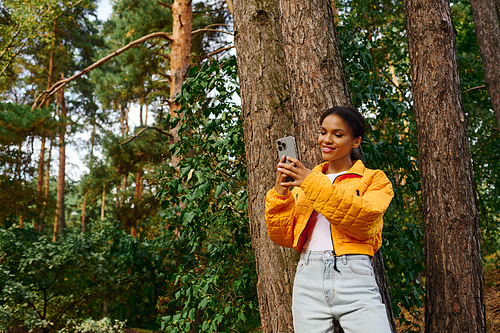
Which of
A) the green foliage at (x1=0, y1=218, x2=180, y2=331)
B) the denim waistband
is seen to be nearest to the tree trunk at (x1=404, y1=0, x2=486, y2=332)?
the denim waistband

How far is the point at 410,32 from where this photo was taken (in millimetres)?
3180

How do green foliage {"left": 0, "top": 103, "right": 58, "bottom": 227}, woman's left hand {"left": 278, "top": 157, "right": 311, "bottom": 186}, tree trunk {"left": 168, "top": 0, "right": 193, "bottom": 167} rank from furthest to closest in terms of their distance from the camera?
green foliage {"left": 0, "top": 103, "right": 58, "bottom": 227} → tree trunk {"left": 168, "top": 0, "right": 193, "bottom": 167} → woman's left hand {"left": 278, "top": 157, "right": 311, "bottom": 186}

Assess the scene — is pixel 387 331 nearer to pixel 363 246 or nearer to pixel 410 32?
pixel 363 246

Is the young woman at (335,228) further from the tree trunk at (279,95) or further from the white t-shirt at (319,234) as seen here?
the tree trunk at (279,95)

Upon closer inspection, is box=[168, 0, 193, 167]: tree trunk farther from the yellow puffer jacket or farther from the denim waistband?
the denim waistband

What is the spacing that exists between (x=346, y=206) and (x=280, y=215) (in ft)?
1.26

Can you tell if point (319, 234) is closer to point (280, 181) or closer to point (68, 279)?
point (280, 181)

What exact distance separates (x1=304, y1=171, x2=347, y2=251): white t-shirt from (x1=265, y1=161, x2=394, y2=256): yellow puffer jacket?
34 mm

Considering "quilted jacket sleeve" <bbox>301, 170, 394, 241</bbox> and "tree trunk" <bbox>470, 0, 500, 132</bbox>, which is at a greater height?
"tree trunk" <bbox>470, 0, 500, 132</bbox>

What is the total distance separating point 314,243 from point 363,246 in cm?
22

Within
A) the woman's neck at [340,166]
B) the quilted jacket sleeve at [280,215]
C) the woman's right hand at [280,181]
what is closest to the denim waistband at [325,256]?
the quilted jacket sleeve at [280,215]

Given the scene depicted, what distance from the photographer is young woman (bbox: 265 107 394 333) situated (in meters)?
1.44

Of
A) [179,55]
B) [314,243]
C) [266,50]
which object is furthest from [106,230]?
[314,243]

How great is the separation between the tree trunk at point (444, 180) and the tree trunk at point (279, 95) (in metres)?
0.91
